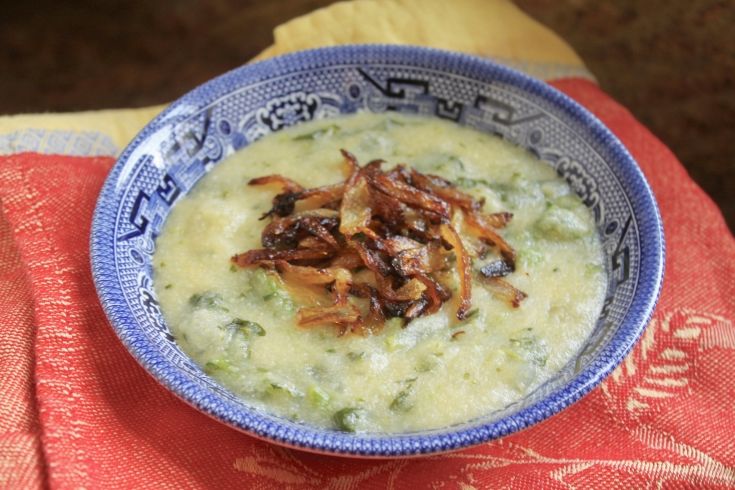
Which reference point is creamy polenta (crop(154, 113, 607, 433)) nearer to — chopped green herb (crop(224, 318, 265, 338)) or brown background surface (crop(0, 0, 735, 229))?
chopped green herb (crop(224, 318, 265, 338))

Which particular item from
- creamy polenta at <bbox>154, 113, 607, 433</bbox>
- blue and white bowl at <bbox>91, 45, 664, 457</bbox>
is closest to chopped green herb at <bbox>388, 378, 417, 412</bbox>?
creamy polenta at <bbox>154, 113, 607, 433</bbox>

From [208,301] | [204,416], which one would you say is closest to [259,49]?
[208,301]

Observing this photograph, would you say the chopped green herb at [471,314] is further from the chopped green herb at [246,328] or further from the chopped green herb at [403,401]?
the chopped green herb at [246,328]

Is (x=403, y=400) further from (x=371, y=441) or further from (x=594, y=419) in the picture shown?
(x=594, y=419)

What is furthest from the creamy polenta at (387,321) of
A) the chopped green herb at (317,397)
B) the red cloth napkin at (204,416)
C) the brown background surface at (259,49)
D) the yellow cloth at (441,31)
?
the brown background surface at (259,49)

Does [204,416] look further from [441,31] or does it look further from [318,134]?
[441,31]

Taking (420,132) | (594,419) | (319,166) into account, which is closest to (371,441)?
(594,419)
